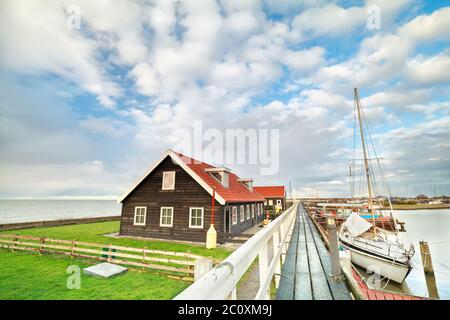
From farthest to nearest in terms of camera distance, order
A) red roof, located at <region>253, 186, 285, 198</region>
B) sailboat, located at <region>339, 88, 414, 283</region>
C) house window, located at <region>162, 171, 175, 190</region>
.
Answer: red roof, located at <region>253, 186, 285, 198</region> < house window, located at <region>162, 171, 175, 190</region> < sailboat, located at <region>339, 88, 414, 283</region>

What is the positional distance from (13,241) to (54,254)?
3.23 meters

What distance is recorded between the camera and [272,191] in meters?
48.3

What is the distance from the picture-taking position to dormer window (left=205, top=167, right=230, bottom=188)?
18141 millimetres

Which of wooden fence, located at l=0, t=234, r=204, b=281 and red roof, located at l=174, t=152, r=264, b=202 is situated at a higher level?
red roof, located at l=174, t=152, r=264, b=202

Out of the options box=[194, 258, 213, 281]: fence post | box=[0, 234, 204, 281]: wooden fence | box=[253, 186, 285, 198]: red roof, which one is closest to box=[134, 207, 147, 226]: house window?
box=[0, 234, 204, 281]: wooden fence

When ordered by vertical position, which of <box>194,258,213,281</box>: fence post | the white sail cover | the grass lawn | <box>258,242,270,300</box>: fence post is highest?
<box>258,242,270,300</box>: fence post

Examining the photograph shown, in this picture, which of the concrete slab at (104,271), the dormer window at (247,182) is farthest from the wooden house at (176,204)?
the dormer window at (247,182)

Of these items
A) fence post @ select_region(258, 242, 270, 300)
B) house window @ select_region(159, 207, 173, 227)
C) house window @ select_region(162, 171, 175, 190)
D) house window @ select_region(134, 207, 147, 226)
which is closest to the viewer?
fence post @ select_region(258, 242, 270, 300)

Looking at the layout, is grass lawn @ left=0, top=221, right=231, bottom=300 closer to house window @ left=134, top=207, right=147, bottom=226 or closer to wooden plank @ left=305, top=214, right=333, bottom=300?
wooden plank @ left=305, top=214, right=333, bottom=300

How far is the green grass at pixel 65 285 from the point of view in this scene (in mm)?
6648

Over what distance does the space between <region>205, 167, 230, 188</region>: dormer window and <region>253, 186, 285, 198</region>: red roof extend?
101 feet

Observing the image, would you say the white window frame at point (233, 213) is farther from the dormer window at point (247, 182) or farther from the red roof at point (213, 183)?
the dormer window at point (247, 182)

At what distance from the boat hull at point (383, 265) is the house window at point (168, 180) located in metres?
13.2
